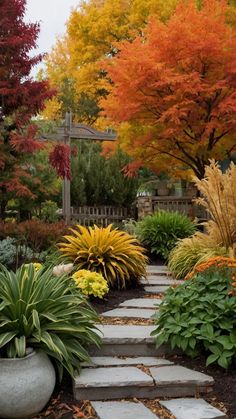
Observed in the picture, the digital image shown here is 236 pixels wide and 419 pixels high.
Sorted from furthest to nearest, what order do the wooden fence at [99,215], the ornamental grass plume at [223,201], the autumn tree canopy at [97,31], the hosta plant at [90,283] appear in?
the autumn tree canopy at [97,31] → the wooden fence at [99,215] → the ornamental grass plume at [223,201] → the hosta plant at [90,283]

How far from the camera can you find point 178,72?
1015cm

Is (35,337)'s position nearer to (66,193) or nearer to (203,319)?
(203,319)

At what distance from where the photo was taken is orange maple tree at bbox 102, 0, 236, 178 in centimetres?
975

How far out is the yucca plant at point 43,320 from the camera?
388 cm

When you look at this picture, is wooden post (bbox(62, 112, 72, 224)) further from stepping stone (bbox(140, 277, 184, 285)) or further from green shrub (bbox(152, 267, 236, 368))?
green shrub (bbox(152, 267, 236, 368))

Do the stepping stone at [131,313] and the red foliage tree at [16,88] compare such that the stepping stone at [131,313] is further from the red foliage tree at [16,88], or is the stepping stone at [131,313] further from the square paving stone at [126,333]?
the red foliage tree at [16,88]

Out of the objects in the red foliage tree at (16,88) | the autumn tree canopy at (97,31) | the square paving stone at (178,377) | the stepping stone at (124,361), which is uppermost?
the autumn tree canopy at (97,31)

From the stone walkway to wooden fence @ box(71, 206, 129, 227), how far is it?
31.7 ft

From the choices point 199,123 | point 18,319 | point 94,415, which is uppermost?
point 199,123

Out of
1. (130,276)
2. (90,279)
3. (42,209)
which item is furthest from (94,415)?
(42,209)

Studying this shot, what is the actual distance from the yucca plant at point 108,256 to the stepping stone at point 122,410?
2498 mm

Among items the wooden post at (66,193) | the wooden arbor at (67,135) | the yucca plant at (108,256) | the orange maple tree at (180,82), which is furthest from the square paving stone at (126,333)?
the wooden post at (66,193)

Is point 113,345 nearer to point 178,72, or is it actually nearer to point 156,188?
point 178,72

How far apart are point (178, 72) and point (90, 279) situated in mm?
5704
